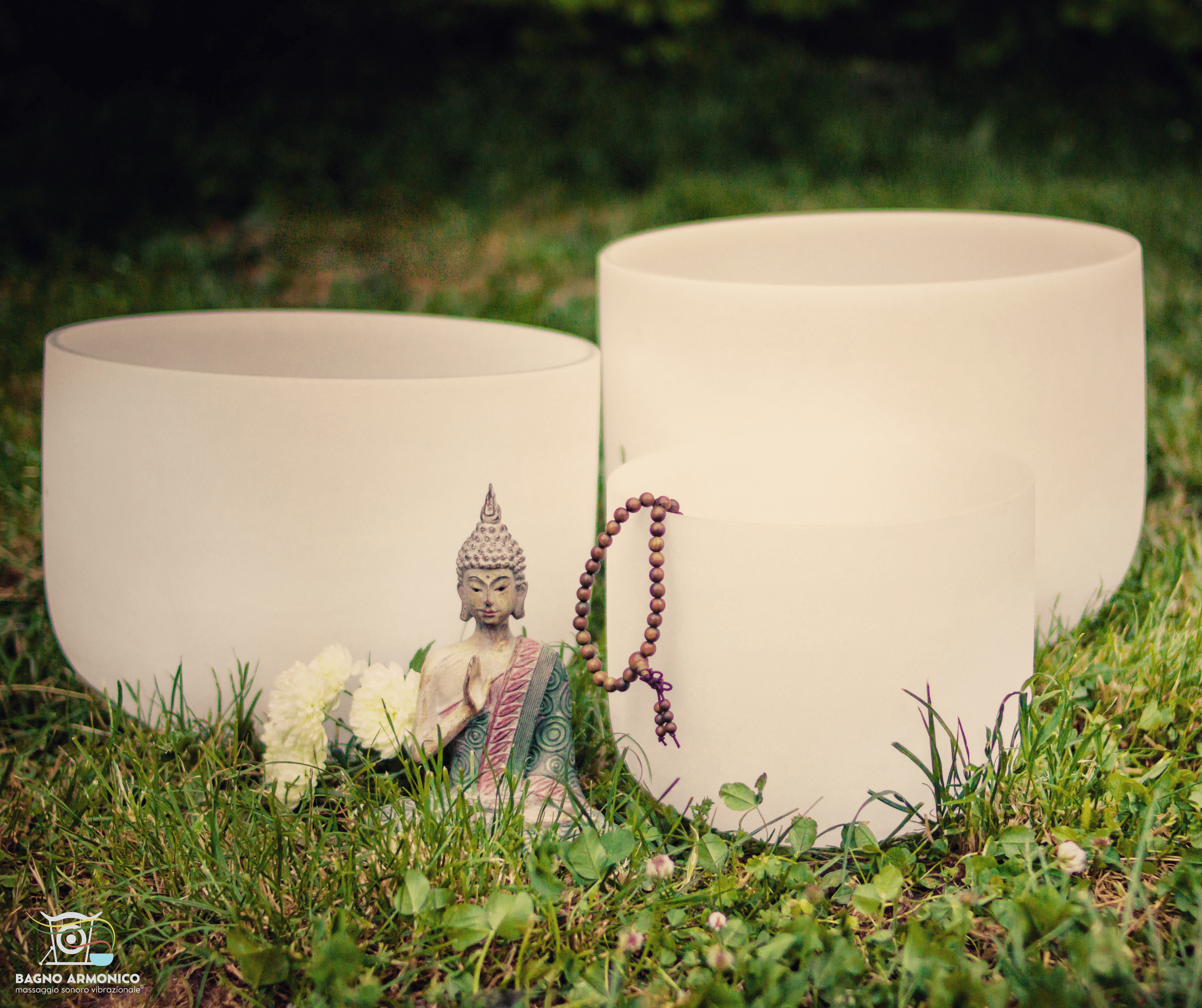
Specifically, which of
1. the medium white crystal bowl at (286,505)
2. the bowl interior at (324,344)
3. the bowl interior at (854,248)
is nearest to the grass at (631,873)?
the medium white crystal bowl at (286,505)

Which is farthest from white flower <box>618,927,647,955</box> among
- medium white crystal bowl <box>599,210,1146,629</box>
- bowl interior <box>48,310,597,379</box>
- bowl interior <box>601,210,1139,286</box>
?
bowl interior <box>601,210,1139,286</box>

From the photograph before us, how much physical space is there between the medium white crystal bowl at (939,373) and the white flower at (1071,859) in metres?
0.47

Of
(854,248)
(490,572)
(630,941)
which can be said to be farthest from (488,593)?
(854,248)

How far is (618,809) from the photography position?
1324 millimetres

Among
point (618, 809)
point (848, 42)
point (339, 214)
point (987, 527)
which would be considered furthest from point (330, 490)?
point (848, 42)

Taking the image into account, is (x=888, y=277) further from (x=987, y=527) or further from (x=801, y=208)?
(x=801, y=208)

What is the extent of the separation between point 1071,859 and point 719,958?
37 cm

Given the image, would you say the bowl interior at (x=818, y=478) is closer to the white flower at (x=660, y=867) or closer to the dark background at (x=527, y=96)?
the white flower at (x=660, y=867)

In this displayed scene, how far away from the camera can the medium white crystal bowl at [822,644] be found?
1.15 metres

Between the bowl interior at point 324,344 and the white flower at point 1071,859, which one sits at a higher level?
the bowl interior at point 324,344

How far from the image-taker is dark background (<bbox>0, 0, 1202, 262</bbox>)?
417cm

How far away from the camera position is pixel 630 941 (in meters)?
1.06

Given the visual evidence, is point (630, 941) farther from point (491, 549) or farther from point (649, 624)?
point (491, 549)

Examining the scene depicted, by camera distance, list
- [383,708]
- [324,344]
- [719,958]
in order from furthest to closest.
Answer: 1. [324,344]
2. [383,708]
3. [719,958]
